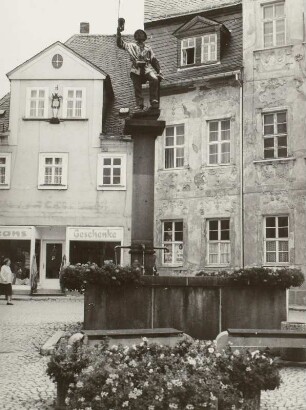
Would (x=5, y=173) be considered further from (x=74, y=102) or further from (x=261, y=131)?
(x=261, y=131)

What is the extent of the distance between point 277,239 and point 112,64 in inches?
373

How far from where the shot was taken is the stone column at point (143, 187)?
903 cm

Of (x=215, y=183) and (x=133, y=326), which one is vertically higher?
(x=215, y=183)

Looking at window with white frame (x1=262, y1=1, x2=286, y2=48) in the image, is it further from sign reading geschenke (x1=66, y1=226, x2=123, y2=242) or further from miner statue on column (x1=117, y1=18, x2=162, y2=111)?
miner statue on column (x1=117, y1=18, x2=162, y2=111)

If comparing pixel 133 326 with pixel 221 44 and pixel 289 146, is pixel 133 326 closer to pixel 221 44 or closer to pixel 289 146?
pixel 289 146

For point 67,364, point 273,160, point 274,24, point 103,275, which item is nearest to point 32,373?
point 67,364

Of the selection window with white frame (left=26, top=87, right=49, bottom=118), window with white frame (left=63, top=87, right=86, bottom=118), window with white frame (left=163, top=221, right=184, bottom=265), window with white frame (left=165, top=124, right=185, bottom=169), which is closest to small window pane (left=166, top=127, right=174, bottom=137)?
window with white frame (left=165, top=124, right=185, bottom=169)

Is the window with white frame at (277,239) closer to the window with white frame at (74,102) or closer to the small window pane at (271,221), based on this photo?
the small window pane at (271,221)

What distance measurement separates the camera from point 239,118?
17141mm

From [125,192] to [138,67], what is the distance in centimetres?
1040

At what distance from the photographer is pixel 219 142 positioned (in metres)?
17.7

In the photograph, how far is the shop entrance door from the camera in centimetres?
1995

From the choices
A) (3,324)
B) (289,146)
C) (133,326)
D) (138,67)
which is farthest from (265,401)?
(289,146)

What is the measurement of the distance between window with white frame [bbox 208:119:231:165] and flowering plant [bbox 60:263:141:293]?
962 centimetres
